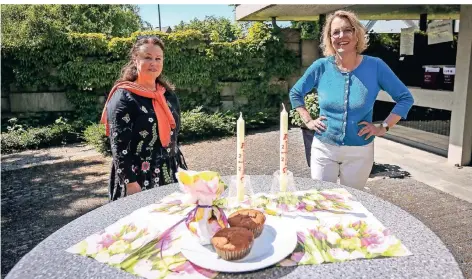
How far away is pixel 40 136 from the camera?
7609 mm

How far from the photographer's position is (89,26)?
1791 cm

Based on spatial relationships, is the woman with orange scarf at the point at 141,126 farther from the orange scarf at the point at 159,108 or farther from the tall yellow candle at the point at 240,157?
the tall yellow candle at the point at 240,157

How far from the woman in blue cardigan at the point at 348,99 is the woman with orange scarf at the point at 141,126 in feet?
3.06

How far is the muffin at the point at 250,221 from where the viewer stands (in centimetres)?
123

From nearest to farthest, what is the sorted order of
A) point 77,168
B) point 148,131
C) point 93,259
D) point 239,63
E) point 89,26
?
point 93,259 < point 148,131 < point 77,168 < point 239,63 < point 89,26

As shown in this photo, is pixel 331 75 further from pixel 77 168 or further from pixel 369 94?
pixel 77 168

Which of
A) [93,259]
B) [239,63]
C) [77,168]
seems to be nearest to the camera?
[93,259]

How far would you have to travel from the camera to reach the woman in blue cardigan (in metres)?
2.23

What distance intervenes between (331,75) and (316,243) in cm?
Answer: 134

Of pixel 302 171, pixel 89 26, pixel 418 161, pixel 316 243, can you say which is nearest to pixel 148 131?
pixel 316 243

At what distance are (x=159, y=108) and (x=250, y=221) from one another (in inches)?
48.8

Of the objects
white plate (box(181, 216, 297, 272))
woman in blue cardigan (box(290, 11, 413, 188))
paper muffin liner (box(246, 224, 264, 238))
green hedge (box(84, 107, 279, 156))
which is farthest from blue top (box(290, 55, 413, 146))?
green hedge (box(84, 107, 279, 156))

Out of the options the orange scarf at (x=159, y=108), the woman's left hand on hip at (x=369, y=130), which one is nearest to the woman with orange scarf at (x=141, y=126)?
the orange scarf at (x=159, y=108)

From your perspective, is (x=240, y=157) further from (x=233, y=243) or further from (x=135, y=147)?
(x=135, y=147)
